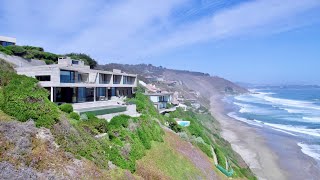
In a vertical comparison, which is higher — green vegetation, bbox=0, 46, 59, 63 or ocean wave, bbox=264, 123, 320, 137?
green vegetation, bbox=0, 46, 59, 63

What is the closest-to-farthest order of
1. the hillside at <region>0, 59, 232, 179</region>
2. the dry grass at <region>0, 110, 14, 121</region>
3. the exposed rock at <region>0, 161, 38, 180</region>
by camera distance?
the exposed rock at <region>0, 161, 38, 180</region>
the hillside at <region>0, 59, 232, 179</region>
the dry grass at <region>0, 110, 14, 121</region>

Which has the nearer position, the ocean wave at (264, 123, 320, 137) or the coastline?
the coastline

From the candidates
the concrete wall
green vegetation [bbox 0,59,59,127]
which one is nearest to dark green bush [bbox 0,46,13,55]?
the concrete wall

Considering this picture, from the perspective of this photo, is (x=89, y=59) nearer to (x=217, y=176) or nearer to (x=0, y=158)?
(x=217, y=176)

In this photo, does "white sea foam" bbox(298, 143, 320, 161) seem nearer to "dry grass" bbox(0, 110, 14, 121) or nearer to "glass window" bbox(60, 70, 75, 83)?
"glass window" bbox(60, 70, 75, 83)

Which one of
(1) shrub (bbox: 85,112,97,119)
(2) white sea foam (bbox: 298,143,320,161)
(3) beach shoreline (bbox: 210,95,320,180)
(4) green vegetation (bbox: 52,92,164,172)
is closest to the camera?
(4) green vegetation (bbox: 52,92,164,172)

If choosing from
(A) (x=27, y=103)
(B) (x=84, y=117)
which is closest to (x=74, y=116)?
(B) (x=84, y=117)

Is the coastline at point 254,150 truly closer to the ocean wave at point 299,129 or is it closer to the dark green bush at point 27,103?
the ocean wave at point 299,129
